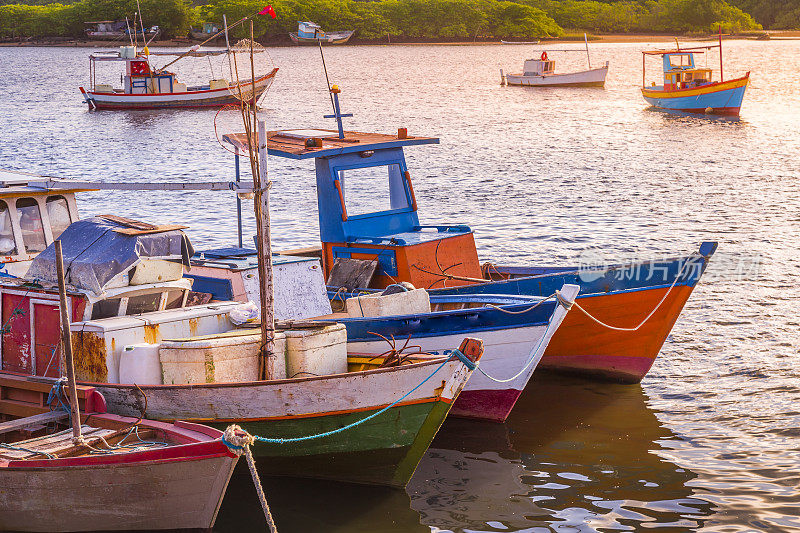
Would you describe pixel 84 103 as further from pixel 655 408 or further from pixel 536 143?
pixel 655 408

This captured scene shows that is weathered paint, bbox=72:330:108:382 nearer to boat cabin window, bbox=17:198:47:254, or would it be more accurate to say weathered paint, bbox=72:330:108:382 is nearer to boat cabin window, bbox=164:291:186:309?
boat cabin window, bbox=164:291:186:309

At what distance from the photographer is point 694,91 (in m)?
51.9

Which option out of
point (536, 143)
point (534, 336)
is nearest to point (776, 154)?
point (536, 143)

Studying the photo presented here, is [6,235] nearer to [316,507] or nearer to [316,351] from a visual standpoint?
[316,351]

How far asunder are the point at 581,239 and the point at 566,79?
53994 millimetres

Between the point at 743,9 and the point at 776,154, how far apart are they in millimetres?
118098

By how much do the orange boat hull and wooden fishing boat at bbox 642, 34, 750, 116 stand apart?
3962cm

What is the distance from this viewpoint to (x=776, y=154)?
38.7 metres

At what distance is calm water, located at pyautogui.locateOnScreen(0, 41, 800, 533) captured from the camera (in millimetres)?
10344

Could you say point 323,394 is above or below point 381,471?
above

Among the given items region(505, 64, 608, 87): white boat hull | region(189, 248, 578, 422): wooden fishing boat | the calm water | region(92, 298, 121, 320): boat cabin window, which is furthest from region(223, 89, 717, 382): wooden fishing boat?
region(505, 64, 608, 87): white boat hull

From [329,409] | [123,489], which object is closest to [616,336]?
[329,409]

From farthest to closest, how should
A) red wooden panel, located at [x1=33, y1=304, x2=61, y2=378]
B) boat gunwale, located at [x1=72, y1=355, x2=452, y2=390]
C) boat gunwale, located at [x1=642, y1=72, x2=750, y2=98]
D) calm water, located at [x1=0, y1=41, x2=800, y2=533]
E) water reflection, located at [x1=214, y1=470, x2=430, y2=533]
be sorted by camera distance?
boat gunwale, located at [x1=642, y1=72, x2=750, y2=98] < red wooden panel, located at [x1=33, y1=304, x2=61, y2=378] < calm water, located at [x1=0, y1=41, x2=800, y2=533] < water reflection, located at [x1=214, y1=470, x2=430, y2=533] < boat gunwale, located at [x1=72, y1=355, x2=452, y2=390]

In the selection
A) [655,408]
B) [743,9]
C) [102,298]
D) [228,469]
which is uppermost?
[743,9]
